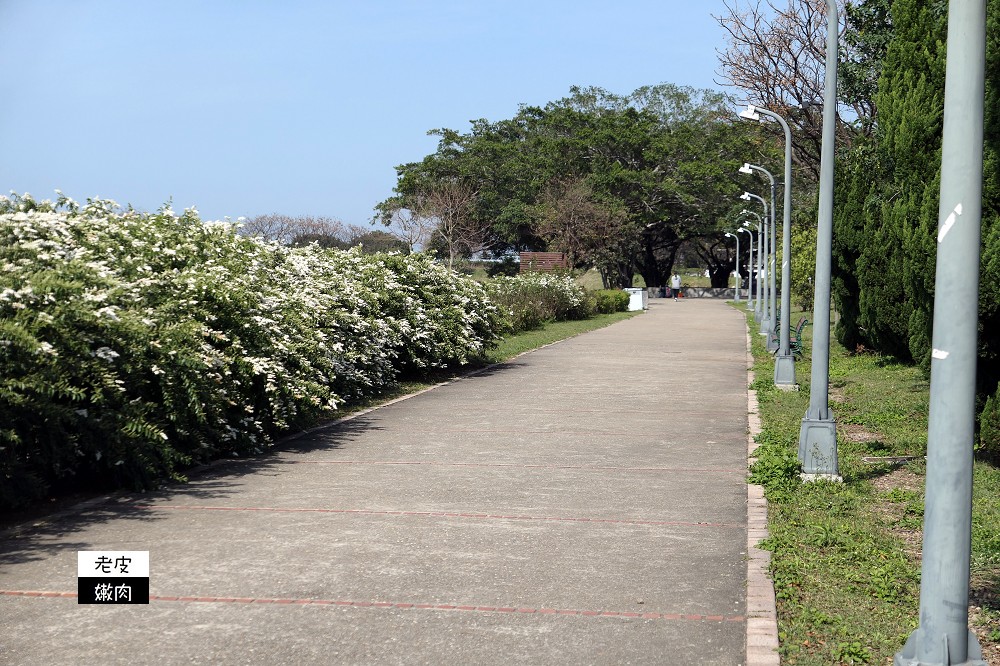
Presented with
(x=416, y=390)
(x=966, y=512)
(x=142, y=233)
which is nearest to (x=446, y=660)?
(x=966, y=512)

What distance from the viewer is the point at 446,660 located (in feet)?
16.9

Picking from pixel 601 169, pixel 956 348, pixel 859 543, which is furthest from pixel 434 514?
pixel 601 169

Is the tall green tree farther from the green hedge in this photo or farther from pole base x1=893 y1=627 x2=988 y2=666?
Result: pole base x1=893 y1=627 x2=988 y2=666

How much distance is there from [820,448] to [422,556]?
4.45m

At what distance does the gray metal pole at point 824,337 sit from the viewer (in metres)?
9.76

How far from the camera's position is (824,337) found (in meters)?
10.5

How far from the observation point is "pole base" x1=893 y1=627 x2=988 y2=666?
4230 mm

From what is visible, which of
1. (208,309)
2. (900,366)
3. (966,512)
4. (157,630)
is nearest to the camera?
(966,512)

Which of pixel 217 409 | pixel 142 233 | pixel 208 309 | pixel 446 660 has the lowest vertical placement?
pixel 446 660

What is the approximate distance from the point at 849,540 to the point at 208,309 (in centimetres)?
692

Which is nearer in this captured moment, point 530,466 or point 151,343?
point 151,343

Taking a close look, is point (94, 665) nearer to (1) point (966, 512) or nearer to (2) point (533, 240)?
(1) point (966, 512)

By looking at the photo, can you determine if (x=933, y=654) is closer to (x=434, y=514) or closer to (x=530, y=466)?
(x=434, y=514)

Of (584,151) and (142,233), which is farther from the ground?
(584,151)
